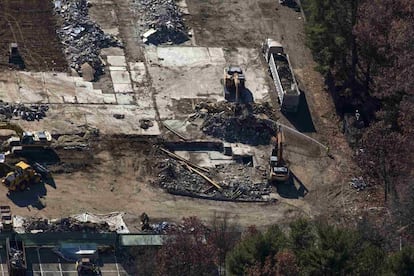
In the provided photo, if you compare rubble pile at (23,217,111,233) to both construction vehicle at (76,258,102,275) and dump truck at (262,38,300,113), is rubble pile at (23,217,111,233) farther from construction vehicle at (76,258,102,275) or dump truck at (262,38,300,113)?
dump truck at (262,38,300,113)

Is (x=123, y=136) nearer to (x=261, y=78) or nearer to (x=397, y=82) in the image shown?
(x=261, y=78)

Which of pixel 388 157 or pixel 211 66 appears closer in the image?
pixel 388 157

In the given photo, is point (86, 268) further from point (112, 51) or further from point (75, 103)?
point (112, 51)

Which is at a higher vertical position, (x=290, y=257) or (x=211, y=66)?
(x=211, y=66)

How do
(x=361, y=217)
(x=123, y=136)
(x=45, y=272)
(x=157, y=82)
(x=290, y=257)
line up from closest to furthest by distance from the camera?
(x=290, y=257)
(x=45, y=272)
(x=361, y=217)
(x=123, y=136)
(x=157, y=82)

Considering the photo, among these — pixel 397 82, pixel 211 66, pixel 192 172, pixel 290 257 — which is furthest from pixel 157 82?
pixel 290 257

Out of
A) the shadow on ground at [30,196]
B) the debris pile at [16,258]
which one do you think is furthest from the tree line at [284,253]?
the shadow on ground at [30,196]
